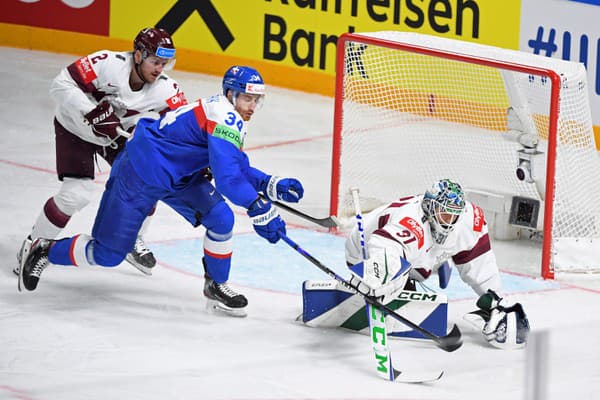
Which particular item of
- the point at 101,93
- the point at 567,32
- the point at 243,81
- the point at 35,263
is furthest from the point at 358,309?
the point at 567,32

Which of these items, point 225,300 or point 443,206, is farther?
point 225,300

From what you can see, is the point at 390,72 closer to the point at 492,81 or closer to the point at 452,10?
the point at 492,81

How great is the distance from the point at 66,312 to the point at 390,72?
3036 mm

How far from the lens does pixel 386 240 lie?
5109mm

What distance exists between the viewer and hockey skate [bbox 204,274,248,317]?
5.59 metres

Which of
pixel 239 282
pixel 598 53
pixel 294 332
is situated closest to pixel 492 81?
pixel 598 53

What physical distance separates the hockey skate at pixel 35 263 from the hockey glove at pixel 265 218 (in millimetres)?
1032

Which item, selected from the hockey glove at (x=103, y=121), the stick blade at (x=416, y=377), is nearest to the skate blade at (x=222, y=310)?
the hockey glove at (x=103, y=121)

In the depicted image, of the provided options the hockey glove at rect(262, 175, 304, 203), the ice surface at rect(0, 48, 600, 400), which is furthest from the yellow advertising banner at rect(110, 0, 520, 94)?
the hockey glove at rect(262, 175, 304, 203)

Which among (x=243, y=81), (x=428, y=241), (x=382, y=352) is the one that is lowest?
(x=382, y=352)

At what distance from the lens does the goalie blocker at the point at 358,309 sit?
5273mm

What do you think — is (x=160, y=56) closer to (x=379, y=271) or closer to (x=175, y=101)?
(x=175, y=101)

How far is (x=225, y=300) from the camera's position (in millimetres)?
5602

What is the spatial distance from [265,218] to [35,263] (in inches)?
44.7
